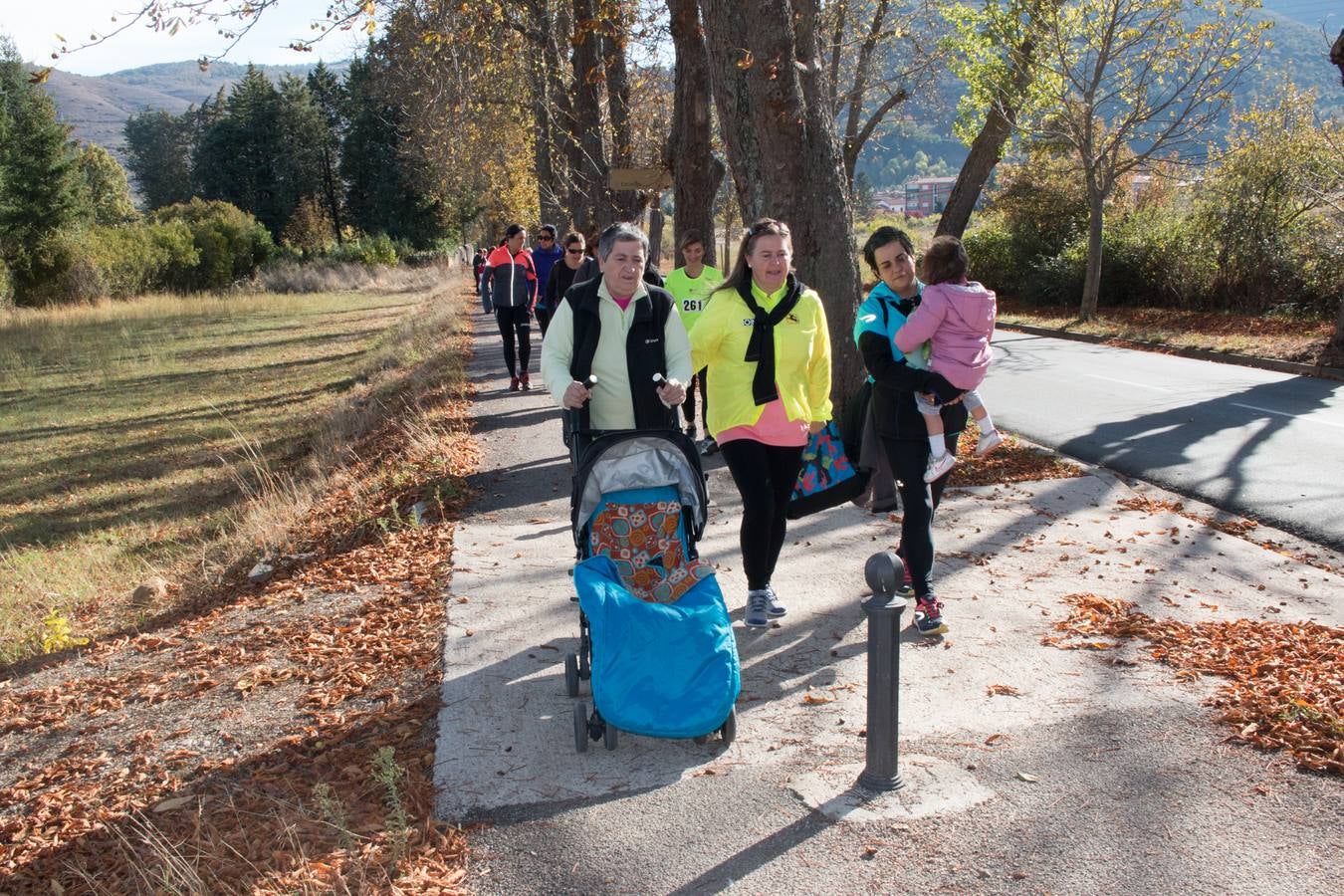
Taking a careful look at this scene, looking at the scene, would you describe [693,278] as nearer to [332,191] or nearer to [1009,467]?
[1009,467]

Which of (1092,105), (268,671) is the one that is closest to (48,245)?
(1092,105)

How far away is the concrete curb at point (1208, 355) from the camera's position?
55.0 feet

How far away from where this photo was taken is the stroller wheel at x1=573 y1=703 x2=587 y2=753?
4.42m

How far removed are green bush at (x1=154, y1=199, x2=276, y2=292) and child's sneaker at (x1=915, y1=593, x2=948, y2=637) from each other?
189ft

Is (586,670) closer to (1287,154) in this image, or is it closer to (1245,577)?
(1245,577)

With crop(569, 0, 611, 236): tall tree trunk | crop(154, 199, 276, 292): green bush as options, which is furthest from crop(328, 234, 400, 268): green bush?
crop(569, 0, 611, 236): tall tree trunk

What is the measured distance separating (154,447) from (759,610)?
14079 mm

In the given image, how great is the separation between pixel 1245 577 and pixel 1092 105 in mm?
20061

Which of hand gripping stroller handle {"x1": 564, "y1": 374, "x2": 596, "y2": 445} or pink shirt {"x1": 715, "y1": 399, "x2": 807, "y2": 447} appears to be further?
pink shirt {"x1": 715, "y1": 399, "x2": 807, "y2": 447}

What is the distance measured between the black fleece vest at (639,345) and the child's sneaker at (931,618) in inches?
63.0

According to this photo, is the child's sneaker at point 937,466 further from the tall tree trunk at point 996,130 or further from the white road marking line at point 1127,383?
the tall tree trunk at point 996,130

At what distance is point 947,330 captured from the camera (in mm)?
5488

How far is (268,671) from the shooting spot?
5.60 metres

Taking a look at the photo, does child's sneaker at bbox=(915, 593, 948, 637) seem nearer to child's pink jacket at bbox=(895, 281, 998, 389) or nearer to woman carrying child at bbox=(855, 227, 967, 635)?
woman carrying child at bbox=(855, 227, 967, 635)
